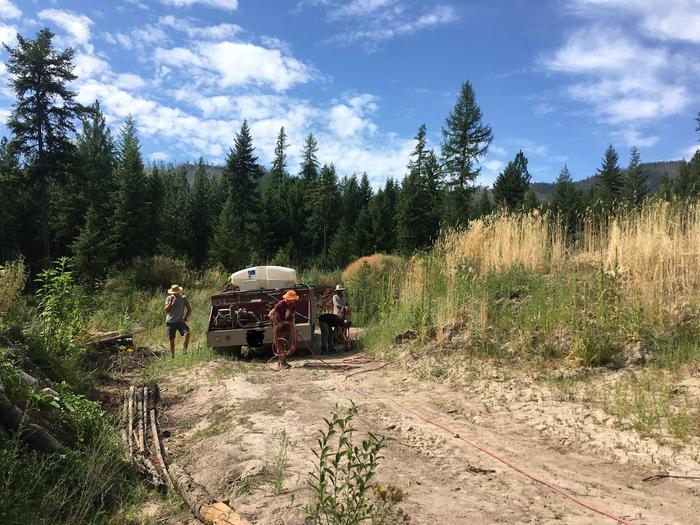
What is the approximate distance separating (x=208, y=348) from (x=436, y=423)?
7.21 metres

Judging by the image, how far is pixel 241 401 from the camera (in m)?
6.43

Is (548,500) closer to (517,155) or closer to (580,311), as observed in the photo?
(580,311)

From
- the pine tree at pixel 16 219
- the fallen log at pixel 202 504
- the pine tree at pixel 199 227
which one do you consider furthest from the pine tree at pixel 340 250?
the fallen log at pixel 202 504

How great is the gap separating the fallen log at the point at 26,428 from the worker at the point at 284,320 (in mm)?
5883

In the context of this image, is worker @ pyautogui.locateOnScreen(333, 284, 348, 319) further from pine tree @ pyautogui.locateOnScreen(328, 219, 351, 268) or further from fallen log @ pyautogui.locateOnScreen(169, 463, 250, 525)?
pine tree @ pyautogui.locateOnScreen(328, 219, 351, 268)

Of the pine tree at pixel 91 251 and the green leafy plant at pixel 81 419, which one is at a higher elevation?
the pine tree at pixel 91 251

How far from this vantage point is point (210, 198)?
60.1m

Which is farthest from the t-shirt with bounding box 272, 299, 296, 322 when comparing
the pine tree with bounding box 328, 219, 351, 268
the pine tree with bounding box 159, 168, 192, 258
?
the pine tree with bounding box 328, 219, 351, 268

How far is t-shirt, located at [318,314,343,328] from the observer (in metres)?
12.1

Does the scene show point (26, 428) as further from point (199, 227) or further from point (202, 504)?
point (199, 227)

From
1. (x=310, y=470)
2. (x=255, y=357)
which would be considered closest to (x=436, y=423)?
(x=310, y=470)

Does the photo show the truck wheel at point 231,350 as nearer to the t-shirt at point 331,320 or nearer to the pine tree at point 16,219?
the t-shirt at point 331,320

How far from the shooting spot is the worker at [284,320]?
1003 centimetres

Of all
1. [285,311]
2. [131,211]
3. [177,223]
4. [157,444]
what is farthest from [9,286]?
[177,223]
